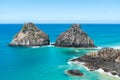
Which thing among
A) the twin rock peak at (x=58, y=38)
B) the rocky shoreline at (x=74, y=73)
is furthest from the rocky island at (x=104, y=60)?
the twin rock peak at (x=58, y=38)

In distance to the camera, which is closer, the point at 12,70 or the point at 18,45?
the point at 12,70

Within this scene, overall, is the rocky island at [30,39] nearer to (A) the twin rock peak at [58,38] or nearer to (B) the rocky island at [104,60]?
(A) the twin rock peak at [58,38]

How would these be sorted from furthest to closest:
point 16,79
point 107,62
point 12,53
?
point 12,53
point 107,62
point 16,79

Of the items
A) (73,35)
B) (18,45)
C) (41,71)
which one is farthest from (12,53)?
(41,71)

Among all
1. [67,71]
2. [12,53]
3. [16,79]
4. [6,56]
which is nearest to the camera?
[16,79]

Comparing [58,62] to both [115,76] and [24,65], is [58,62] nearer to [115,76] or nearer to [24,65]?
[24,65]

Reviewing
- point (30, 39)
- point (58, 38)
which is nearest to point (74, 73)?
point (58, 38)

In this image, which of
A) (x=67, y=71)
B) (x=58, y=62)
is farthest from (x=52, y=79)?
(x=58, y=62)

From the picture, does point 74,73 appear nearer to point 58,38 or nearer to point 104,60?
point 104,60
